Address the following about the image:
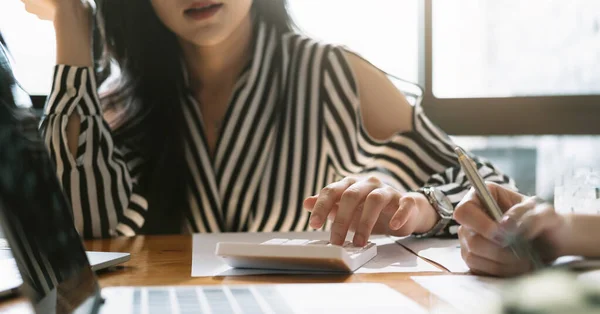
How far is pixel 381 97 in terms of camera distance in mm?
1393

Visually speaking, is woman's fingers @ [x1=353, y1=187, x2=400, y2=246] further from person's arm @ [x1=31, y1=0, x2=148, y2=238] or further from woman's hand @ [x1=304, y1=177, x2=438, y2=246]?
person's arm @ [x1=31, y1=0, x2=148, y2=238]

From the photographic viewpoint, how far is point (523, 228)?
0.53 m

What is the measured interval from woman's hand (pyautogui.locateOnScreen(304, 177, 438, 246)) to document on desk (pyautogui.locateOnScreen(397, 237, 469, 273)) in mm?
35

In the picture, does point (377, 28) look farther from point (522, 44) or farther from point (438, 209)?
point (438, 209)

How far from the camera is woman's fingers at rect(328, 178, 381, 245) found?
72 cm

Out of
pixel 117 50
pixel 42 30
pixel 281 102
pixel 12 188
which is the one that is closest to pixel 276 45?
pixel 281 102

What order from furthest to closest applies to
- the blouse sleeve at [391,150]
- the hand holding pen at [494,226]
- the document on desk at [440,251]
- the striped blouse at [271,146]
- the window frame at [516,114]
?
1. the window frame at [516,114]
2. the striped blouse at [271,146]
3. the blouse sleeve at [391,150]
4. the document on desk at [440,251]
5. the hand holding pen at [494,226]

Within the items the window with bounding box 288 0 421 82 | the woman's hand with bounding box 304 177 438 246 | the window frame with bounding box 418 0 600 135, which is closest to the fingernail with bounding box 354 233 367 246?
the woman's hand with bounding box 304 177 438 246

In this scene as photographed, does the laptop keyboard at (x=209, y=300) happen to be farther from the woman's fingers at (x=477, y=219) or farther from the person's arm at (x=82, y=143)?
the person's arm at (x=82, y=143)

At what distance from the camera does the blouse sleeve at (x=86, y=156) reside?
111 cm

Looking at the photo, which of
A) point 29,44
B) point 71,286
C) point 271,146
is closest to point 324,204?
point 71,286

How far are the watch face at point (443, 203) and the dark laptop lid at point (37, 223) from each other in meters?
0.58

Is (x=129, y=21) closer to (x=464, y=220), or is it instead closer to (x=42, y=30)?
(x=42, y=30)

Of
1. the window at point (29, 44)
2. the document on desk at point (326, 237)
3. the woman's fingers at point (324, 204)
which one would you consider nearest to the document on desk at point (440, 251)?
the document on desk at point (326, 237)
